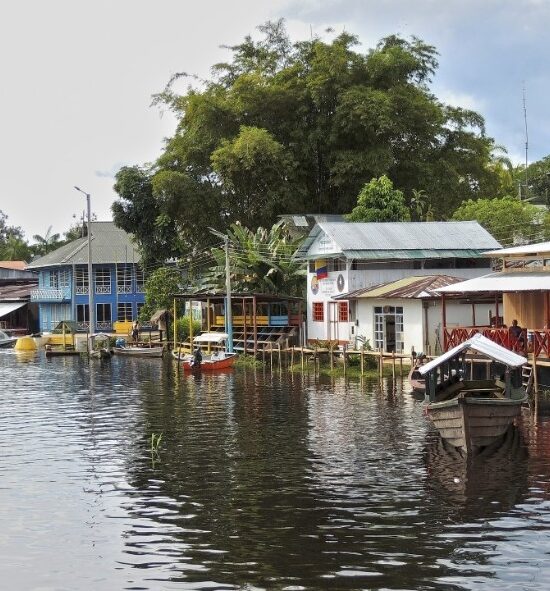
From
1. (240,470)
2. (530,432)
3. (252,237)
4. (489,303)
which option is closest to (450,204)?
(252,237)

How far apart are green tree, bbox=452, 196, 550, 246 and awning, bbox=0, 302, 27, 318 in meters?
56.0

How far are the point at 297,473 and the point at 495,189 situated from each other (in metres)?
54.9

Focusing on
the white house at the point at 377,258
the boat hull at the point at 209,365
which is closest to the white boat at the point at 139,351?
the boat hull at the point at 209,365

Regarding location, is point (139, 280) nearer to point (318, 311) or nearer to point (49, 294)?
point (49, 294)

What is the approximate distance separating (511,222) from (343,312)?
13.5 m

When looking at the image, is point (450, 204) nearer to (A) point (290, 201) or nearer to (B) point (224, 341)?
(A) point (290, 201)

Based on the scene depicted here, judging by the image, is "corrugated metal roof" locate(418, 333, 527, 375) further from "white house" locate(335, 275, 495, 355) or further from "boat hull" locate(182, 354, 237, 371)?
"boat hull" locate(182, 354, 237, 371)

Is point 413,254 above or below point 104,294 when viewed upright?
above

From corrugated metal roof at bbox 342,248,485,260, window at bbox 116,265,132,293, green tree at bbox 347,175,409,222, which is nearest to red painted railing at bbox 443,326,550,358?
corrugated metal roof at bbox 342,248,485,260

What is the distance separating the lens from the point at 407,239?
56.6m

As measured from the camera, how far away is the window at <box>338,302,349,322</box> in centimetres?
5669

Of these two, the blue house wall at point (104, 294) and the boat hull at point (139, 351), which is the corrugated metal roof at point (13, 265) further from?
the boat hull at point (139, 351)

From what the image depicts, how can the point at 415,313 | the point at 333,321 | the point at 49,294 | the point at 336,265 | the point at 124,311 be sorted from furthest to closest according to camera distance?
the point at 49,294 → the point at 124,311 → the point at 333,321 → the point at 336,265 → the point at 415,313

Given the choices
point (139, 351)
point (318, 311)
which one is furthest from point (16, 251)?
point (318, 311)
